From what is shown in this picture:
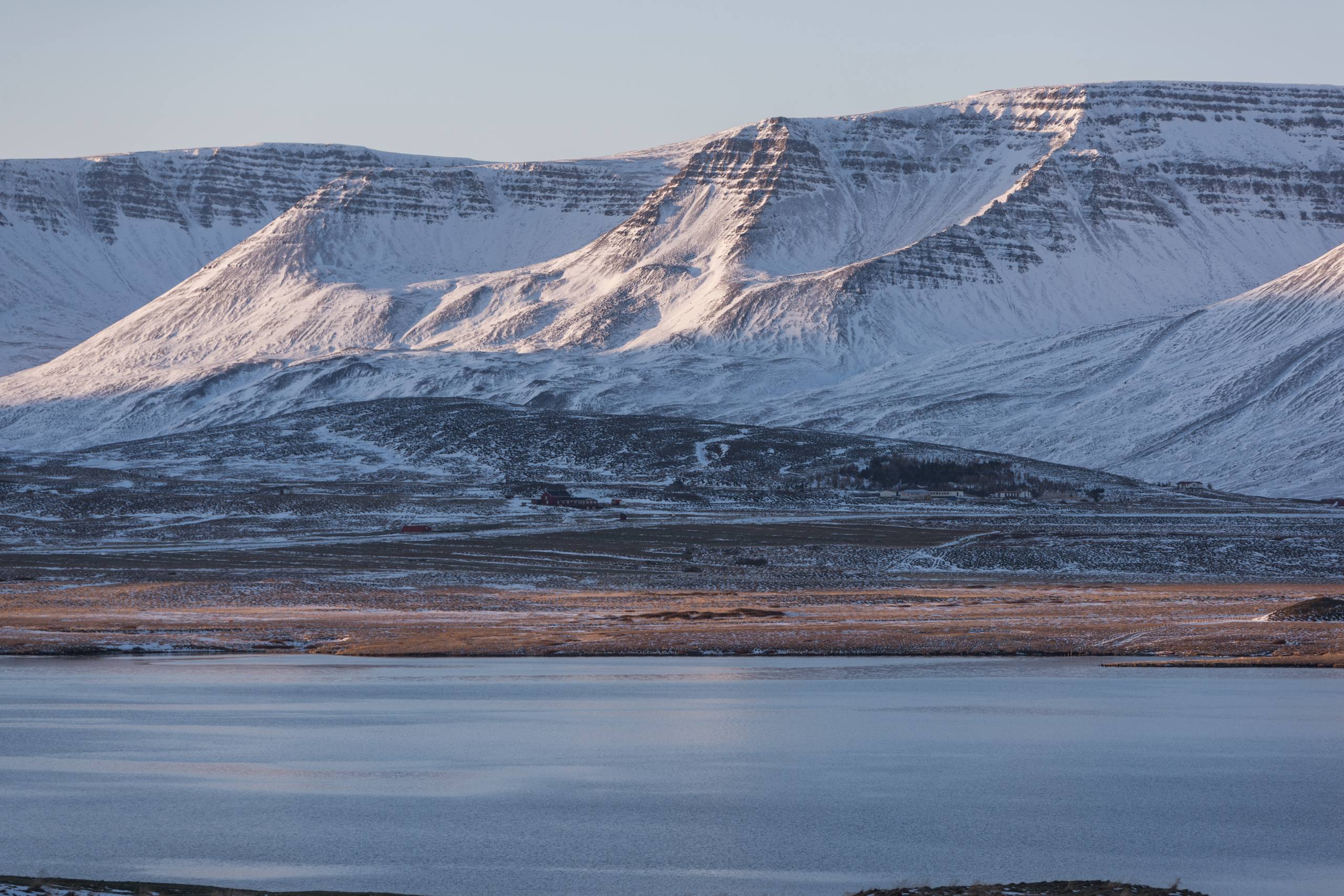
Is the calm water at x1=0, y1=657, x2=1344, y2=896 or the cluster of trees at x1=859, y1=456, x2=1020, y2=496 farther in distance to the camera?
the cluster of trees at x1=859, y1=456, x2=1020, y2=496

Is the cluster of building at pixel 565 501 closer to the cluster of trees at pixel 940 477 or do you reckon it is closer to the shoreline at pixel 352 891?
the cluster of trees at pixel 940 477

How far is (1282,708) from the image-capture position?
49438 millimetres

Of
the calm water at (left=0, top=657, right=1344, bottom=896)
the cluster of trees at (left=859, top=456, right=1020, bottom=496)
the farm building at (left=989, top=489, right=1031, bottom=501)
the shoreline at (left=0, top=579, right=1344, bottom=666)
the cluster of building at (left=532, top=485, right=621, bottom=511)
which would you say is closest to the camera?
the calm water at (left=0, top=657, right=1344, bottom=896)

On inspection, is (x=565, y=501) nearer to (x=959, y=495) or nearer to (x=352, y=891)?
(x=959, y=495)

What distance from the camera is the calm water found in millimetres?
30453

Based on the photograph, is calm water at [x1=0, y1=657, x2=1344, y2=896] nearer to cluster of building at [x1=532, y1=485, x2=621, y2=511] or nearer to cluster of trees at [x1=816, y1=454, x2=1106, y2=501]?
cluster of building at [x1=532, y1=485, x2=621, y2=511]

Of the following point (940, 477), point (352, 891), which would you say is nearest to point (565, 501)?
point (940, 477)

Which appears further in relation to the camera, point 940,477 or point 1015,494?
point 940,477

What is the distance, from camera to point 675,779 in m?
39.2

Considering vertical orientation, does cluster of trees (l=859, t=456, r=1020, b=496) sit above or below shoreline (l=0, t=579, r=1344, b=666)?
above

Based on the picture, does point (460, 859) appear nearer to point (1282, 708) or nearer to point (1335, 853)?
point (1335, 853)

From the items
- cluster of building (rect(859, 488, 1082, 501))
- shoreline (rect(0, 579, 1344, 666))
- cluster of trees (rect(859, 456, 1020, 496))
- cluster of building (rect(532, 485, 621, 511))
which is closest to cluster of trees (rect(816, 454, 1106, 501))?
cluster of trees (rect(859, 456, 1020, 496))

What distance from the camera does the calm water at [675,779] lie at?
3045 cm

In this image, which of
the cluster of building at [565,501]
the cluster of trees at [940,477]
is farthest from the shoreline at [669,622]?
the cluster of trees at [940,477]
